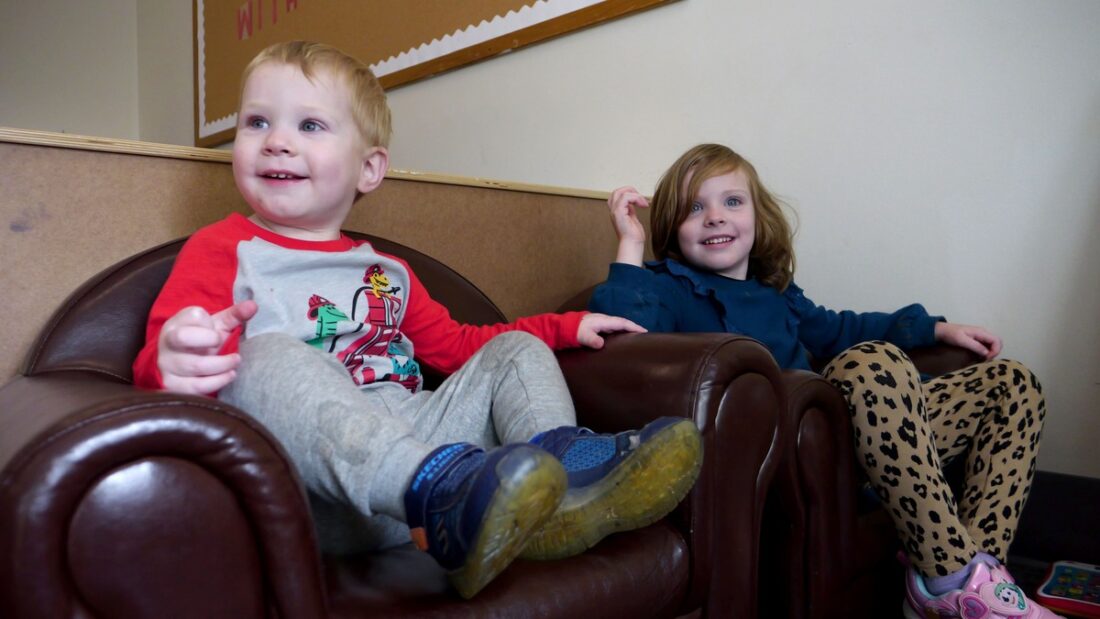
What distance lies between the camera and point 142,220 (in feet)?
4.09

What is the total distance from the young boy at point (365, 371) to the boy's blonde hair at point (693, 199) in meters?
0.51

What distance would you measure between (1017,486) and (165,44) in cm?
447

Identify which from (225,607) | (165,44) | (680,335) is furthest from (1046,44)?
(165,44)

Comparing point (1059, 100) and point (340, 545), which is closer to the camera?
point (340, 545)

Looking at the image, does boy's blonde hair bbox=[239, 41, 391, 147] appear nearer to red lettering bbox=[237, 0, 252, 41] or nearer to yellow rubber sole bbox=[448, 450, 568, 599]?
yellow rubber sole bbox=[448, 450, 568, 599]

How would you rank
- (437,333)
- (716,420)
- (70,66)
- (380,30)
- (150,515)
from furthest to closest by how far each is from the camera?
(70,66), (380,30), (437,333), (716,420), (150,515)

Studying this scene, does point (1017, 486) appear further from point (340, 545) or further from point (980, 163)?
point (340, 545)

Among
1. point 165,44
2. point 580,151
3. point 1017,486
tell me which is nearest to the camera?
point 1017,486

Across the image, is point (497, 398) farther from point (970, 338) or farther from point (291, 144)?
point (970, 338)

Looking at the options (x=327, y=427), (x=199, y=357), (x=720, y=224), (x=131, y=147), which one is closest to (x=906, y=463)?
(x=720, y=224)

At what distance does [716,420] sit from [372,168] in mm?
670

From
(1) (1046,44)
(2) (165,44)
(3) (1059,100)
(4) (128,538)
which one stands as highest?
(2) (165,44)

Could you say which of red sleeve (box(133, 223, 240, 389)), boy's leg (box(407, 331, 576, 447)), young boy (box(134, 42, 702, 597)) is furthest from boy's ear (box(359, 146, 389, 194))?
boy's leg (box(407, 331, 576, 447))

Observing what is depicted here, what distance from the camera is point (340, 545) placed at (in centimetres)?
91
